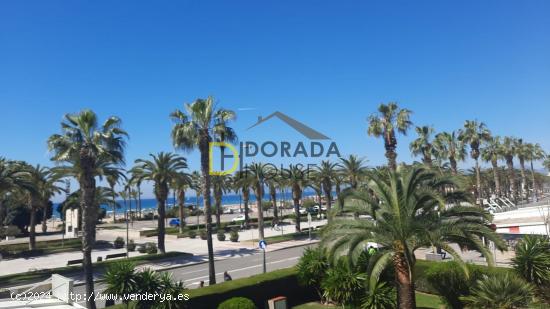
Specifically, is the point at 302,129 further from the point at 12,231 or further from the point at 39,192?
the point at 12,231

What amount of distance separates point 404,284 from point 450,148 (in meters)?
38.2

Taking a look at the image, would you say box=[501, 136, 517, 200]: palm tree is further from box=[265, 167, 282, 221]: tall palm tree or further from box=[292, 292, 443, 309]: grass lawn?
box=[292, 292, 443, 309]: grass lawn

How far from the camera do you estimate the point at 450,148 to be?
4731cm

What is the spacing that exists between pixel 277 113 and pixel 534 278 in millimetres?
29818

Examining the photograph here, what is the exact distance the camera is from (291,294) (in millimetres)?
17891

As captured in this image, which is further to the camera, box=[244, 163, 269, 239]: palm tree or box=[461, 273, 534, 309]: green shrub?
box=[244, 163, 269, 239]: palm tree

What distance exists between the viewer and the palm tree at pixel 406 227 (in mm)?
13023

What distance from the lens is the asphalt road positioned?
84.3 ft

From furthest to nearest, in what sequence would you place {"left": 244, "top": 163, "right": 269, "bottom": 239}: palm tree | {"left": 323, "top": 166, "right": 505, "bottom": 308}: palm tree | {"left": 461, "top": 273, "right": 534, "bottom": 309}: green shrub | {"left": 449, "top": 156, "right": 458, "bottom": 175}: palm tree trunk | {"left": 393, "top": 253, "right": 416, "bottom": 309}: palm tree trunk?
{"left": 449, "top": 156, "right": 458, "bottom": 175}: palm tree trunk, {"left": 244, "top": 163, "right": 269, "bottom": 239}: palm tree, {"left": 393, "top": 253, "right": 416, "bottom": 309}: palm tree trunk, {"left": 323, "top": 166, "right": 505, "bottom": 308}: palm tree, {"left": 461, "top": 273, "right": 534, "bottom": 309}: green shrub

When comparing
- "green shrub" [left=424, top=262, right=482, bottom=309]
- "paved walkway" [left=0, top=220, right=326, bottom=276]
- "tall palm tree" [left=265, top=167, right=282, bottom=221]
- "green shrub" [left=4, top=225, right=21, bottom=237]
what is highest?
"tall palm tree" [left=265, top=167, right=282, bottom=221]

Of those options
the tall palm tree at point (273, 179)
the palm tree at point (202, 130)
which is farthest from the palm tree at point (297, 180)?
the palm tree at point (202, 130)

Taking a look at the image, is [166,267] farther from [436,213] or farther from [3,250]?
[436,213]

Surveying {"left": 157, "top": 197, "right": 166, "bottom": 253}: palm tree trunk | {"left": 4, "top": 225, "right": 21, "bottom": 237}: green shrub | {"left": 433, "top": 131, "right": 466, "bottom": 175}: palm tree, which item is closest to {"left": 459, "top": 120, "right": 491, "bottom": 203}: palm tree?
{"left": 433, "top": 131, "right": 466, "bottom": 175}: palm tree

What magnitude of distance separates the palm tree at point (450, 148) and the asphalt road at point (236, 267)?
2400 cm
